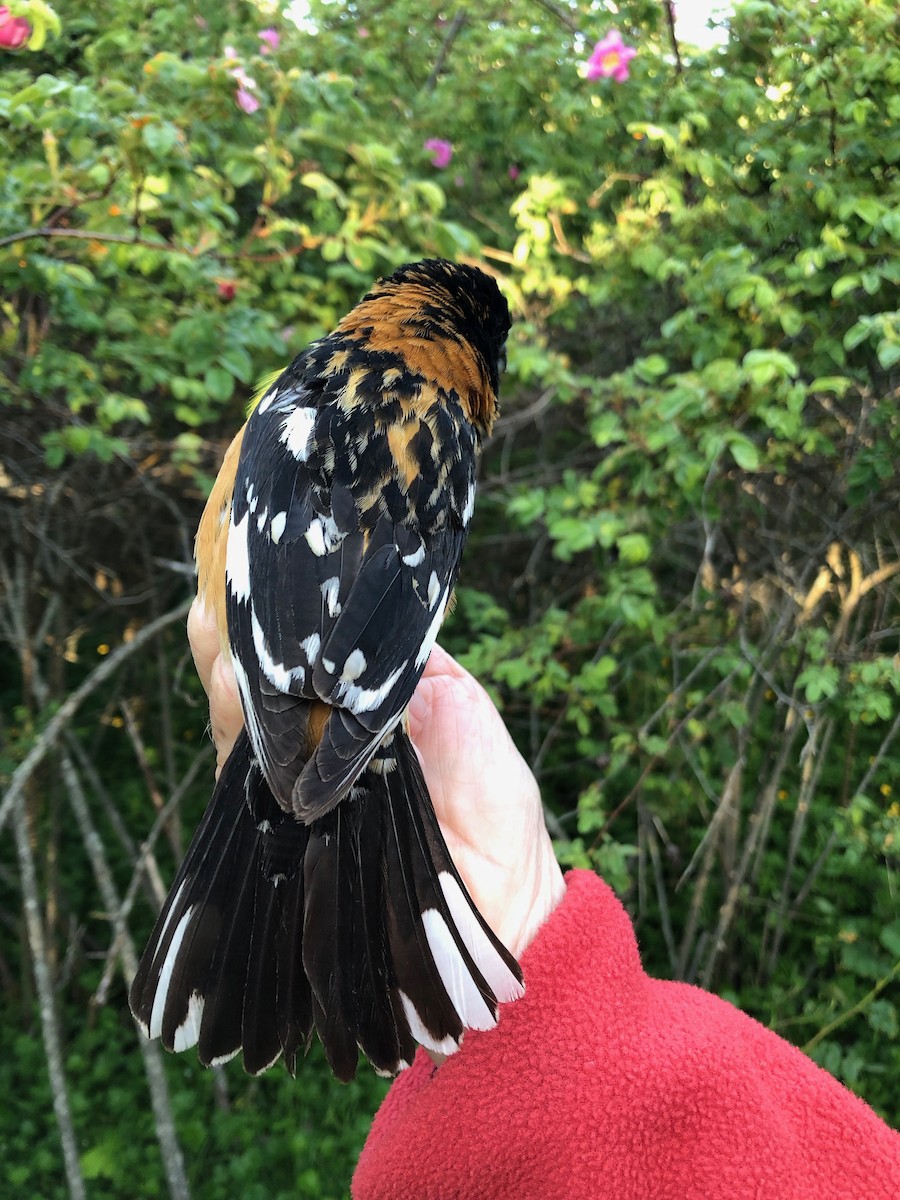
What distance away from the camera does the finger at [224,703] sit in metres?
1.61

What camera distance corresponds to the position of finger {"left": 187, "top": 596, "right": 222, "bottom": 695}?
5.66 feet

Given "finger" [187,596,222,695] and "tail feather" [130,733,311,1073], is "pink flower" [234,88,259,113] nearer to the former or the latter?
"finger" [187,596,222,695]

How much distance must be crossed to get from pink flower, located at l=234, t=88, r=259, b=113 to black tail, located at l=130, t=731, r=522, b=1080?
5.14 ft

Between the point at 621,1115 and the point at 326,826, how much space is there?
56 cm

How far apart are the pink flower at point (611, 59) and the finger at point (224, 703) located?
1914 mm

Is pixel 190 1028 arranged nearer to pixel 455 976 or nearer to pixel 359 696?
pixel 455 976

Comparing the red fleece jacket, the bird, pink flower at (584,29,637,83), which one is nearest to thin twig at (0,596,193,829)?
the bird

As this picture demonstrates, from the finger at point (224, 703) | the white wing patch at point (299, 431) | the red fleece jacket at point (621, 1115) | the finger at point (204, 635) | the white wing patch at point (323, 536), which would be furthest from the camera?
the finger at point (204, 635)

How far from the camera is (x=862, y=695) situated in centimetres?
203

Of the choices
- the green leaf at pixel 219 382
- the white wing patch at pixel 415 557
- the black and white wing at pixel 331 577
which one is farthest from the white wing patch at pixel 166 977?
the green leaf at pixel 219 382

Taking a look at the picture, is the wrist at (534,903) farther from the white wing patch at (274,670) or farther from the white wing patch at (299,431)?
the white wing patch at (299,431)

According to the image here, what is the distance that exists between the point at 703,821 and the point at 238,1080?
6.58ft

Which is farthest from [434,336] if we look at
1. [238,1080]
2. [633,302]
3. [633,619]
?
[238,1080]

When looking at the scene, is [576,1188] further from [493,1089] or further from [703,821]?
[703,821]
